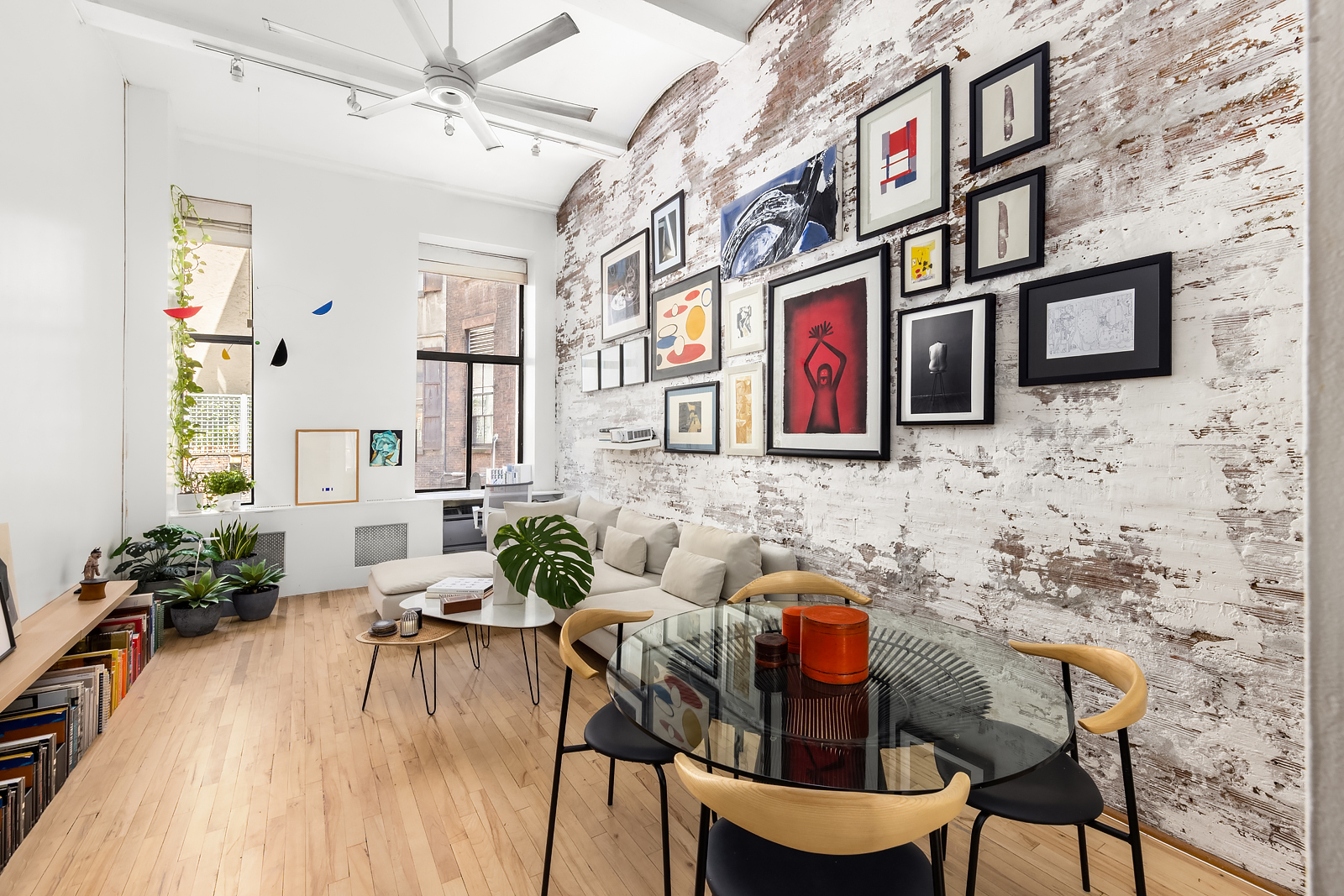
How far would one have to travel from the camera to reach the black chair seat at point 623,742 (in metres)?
1.72

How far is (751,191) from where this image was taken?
3832mm

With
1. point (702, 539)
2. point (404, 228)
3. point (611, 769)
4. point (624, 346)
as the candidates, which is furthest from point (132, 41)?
point (611, 769)

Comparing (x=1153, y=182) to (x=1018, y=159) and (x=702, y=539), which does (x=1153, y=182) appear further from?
(x=702, y=539)

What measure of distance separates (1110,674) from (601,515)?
399 cm

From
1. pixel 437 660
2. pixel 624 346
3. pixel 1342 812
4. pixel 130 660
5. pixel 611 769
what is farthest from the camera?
pixel 624 346

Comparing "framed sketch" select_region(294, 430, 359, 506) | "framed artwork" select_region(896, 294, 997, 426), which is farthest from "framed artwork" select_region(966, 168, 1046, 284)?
"framed sketch" select_region(294, 430, 359, 506)

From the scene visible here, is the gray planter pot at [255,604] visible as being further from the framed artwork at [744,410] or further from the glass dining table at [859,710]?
the glass dining table at [859,710]

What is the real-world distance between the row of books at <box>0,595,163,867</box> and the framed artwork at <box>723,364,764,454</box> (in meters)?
3.42

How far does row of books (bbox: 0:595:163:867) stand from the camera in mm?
2033

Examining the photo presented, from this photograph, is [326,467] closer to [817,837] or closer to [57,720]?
[57,720]

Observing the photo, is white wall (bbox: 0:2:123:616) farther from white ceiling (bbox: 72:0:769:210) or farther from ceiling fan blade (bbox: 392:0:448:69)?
ceiling fan blade (bbox: 392:0:448:69)

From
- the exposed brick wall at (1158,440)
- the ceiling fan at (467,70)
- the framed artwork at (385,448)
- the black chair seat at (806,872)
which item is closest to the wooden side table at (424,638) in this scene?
the black chair seat at (806,872)

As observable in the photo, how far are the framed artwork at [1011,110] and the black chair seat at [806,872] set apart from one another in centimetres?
249

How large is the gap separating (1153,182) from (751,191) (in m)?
2.25
